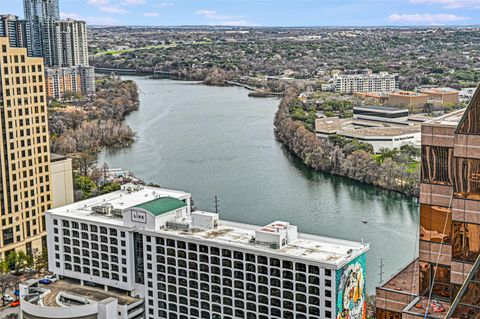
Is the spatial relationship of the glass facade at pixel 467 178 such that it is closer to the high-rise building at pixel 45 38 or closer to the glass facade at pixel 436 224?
the glass facade at pixel 436 224

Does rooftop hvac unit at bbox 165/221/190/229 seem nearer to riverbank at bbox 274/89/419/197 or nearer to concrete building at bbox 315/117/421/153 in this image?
riverbank at bbox 274/89/419/197

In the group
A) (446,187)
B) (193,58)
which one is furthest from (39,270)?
(193,58)

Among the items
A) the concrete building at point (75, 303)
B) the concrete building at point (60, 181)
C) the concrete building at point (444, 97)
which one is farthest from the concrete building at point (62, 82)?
the concrete building at point (75, 303)

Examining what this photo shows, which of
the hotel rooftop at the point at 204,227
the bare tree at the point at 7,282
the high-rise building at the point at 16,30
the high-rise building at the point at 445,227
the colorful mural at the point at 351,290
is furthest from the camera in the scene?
the high-rise building at the point at 16,30

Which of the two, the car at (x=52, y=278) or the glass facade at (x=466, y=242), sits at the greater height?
the glass facade at (x=466, y=242)

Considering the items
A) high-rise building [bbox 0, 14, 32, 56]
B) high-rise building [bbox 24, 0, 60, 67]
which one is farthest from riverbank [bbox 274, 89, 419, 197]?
high-rise building [bbox 24, 0, 60, 67]

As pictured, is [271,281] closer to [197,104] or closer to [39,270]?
[39,270]

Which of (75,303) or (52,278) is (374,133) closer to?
(52,278)
